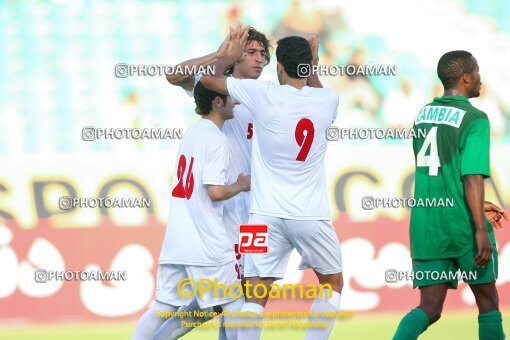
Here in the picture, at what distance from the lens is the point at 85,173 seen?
8883 millimetres

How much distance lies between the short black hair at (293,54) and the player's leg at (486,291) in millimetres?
1388

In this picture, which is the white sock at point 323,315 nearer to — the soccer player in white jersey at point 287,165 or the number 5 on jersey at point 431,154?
the soccer player in white jersey at point 287,165

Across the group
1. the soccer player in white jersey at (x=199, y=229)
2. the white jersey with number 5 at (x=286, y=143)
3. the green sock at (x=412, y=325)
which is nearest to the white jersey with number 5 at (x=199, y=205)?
the soccer player in white jersey at (x=199, y=229)

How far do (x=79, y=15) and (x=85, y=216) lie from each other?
1773 mm

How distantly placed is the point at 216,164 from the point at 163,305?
33.8 inches

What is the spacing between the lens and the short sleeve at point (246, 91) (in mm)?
5754

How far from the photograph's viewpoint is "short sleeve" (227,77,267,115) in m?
5.75

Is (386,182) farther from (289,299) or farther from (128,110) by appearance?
(128,110)

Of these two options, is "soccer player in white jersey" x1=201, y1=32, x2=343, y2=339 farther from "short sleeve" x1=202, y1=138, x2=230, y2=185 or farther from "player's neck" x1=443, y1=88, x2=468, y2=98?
"player's neck" x1=443, y1=88, x2=468, y2=98

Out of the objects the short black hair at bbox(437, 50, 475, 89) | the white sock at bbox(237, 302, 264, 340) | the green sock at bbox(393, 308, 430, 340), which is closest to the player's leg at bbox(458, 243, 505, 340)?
the green sock at bbox(393, 308, 430, 340)

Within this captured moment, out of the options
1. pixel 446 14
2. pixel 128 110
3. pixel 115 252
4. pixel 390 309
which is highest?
pixel 446 14

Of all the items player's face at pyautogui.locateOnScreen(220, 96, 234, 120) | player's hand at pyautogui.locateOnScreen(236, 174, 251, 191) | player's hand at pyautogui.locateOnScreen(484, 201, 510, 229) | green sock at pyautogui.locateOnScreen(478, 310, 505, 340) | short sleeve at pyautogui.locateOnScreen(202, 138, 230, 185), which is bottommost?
green sock at pyautogui.locateOnScreen(478, 310, 505, 340)

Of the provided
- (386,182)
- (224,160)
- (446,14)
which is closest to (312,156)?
(224,160)

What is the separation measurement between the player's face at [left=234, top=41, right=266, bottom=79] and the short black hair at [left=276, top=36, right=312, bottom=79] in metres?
0.62
